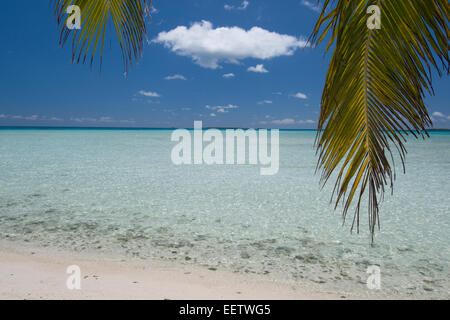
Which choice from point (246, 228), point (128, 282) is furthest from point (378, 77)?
point (246, 228)

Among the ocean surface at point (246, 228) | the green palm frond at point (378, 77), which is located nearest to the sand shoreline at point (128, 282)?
the ocean surface at point (246, 228)

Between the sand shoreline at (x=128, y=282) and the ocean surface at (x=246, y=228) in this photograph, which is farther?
the ocean surface at (x=246, y=228)


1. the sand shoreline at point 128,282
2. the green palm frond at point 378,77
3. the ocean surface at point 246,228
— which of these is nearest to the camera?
the green palm frond at point 378,77

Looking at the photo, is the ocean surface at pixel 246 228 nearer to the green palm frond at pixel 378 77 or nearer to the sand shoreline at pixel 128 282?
the sand shoreline at pixel 128 282

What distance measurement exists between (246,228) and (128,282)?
232 centimetres

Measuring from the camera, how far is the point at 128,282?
3016mm

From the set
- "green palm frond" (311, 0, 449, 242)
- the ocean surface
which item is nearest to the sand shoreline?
the ocean surface

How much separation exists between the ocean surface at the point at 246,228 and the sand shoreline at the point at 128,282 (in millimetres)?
212

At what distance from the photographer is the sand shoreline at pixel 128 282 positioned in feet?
8.97

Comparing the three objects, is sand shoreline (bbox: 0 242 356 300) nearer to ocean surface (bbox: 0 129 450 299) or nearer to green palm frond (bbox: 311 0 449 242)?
ocean surface (bbox: 0 129 450 299)

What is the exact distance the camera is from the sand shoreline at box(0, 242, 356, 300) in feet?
8.97

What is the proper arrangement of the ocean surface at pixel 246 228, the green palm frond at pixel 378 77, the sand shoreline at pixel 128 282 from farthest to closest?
the ocean surface at pixel 246 228 → the sand shoreline at pixel 128 282 → the green palm frond at pixel 378 77
